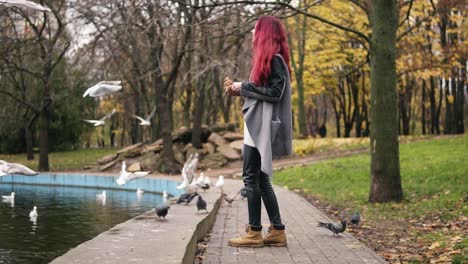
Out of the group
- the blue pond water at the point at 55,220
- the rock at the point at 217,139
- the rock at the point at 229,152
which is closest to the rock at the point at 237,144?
the rock at the point at 229,152

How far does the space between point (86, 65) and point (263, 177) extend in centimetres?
2133

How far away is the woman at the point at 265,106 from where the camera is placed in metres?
5.86

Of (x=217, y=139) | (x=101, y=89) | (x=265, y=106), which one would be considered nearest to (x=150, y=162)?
(x=217, y=139)

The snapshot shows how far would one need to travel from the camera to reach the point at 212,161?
27312mm

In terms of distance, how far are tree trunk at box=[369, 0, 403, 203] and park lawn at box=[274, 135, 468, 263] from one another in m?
0.48

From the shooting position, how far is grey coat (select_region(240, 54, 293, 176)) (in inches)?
226

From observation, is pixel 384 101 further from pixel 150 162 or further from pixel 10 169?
pixel 150 162

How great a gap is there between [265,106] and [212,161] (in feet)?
70.7

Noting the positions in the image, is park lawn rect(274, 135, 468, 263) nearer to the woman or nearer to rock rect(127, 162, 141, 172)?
the woman

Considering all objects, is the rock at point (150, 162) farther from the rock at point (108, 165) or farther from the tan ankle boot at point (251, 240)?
the tan ankle boot at point (251, 240)

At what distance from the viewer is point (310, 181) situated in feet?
60.5

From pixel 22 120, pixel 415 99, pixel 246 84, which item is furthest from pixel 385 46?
pixel 415 99

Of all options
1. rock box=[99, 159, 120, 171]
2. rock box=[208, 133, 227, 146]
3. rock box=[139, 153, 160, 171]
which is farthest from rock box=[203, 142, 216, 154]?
rock box=[99, 159, 120, 171]

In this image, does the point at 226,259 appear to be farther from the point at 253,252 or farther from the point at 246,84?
the point at 246,84
